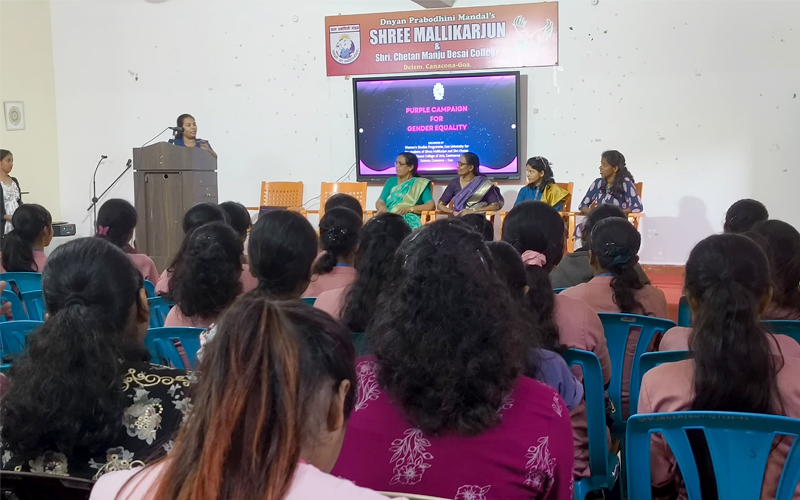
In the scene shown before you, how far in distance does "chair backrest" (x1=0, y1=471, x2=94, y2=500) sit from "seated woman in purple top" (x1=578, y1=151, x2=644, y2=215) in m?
5.15

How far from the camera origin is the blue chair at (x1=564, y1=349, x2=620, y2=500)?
1.71 m

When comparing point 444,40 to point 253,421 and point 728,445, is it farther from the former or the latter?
point 253,421

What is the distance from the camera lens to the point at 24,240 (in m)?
3.21

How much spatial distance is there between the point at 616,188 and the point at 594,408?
4208 millimetres

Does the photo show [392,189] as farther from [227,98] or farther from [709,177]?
[709,177]

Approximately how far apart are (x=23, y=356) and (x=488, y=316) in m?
0.87

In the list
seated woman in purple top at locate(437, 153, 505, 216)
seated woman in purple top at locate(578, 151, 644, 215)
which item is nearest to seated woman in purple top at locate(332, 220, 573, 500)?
seated woman in purple top at locate(578, 151, 644, 215)

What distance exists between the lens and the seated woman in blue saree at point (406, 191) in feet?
A: 20.9

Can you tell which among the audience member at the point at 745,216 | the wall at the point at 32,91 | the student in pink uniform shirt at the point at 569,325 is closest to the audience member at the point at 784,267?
the student in pink uniform shirt at the point at 569,325

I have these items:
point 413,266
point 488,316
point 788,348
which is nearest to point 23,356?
point 413,266

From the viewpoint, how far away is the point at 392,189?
258 inches

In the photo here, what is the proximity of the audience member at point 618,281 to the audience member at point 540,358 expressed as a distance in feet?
2.73

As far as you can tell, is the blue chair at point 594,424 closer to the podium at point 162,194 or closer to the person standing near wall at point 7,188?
the podium at point 162,194

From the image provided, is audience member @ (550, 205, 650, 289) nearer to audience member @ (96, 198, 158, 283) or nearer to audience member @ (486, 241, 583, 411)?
audience member @ (486, 241, 583, 411)
